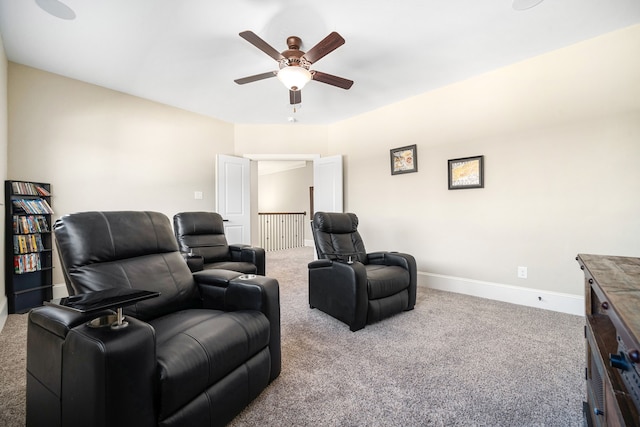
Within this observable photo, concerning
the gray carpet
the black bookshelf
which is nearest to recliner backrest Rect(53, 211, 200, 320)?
the gray carpet

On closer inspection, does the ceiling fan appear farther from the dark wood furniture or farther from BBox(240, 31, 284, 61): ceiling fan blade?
the dark wood furniture

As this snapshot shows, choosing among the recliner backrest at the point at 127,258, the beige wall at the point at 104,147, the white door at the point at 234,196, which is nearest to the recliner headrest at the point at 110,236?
the recliner backrest at the point at 127,258

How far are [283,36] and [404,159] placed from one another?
2.19 meters

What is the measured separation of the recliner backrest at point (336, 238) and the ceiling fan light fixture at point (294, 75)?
131 centimetres

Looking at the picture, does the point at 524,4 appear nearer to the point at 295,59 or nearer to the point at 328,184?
the point at 295,59

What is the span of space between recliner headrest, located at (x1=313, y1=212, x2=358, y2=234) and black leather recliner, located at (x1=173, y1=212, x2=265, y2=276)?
813 millimetres

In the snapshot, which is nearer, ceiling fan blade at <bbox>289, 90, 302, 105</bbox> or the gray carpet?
the gray carpet

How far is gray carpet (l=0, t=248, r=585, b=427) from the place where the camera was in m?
1.32

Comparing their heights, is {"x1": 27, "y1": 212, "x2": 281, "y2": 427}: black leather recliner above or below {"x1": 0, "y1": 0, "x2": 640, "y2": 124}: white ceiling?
below

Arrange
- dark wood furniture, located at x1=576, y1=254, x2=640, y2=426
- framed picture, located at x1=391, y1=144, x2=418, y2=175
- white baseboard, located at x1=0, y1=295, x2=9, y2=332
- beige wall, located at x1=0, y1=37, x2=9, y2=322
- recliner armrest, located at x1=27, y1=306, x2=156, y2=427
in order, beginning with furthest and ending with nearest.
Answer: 1. framed picture, located at x1=391, y1=144, x2=418, y2=175
2. beige wall, located at x1=0, y1=37, x2=9, y2=322
3. white baseboard, located at x1=0, y1=295, x2=9, y2=332
4. recliner armrest, located at x1=27, y1=306, x2=156, y2=427
5. dark wood furniture, located at x1=576, y1=254, x2=640, y2=426

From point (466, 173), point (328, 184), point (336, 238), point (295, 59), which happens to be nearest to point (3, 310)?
point (336, 238)

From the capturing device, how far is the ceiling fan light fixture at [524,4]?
1.91m

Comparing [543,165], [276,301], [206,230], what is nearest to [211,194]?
[206,230]

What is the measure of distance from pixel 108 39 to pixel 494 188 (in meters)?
4.13
